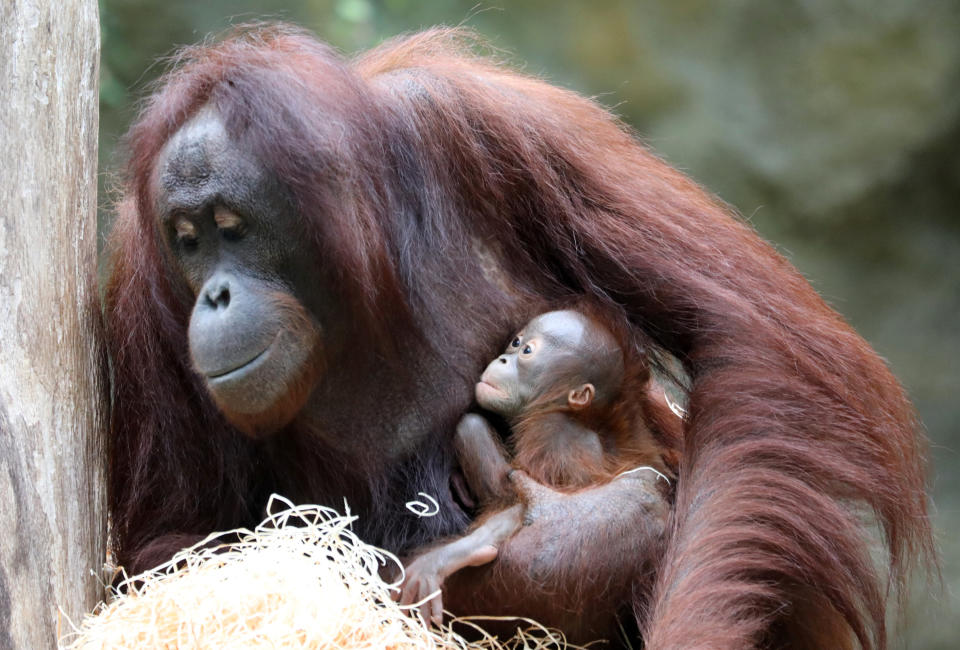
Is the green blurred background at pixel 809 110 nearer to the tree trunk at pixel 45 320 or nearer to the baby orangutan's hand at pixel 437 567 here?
the tree trunk at pixel 45 320

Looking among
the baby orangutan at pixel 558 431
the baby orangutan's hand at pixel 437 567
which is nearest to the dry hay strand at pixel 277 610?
the baby orangutan's hand at pixel 437 567

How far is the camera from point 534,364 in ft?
8.57

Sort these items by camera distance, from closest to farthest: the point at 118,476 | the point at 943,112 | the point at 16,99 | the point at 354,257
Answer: the point at 16,99
the point at 354,257
the point at 118,476
the point at 943,112

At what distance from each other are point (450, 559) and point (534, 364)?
48 cm

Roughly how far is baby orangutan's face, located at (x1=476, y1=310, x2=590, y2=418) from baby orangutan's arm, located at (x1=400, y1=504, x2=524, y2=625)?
0.87ft

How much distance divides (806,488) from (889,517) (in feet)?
0.89

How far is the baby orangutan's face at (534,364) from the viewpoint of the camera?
261 cm

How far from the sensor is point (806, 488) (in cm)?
244

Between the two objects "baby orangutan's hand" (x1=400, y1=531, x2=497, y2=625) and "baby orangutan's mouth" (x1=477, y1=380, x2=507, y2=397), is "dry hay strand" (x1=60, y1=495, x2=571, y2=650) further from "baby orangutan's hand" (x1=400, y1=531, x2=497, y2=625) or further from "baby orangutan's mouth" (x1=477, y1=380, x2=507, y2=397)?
"baby orangutan's mouth" (x1=477, y1=380, x2=507, y2=397)

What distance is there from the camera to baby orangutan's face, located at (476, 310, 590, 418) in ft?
8.57

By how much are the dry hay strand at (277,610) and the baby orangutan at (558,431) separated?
0.15 metres

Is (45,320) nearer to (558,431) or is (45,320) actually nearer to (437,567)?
(437,567)

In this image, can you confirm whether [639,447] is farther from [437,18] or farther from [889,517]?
[437,18]

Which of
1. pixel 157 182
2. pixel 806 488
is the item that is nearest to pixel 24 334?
pixel 157 182
